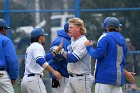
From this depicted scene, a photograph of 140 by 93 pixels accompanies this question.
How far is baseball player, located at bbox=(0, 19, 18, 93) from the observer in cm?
1221

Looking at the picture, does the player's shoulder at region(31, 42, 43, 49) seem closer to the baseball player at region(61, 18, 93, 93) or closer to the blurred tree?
the baseball player at region(61, 18, 93, 93)

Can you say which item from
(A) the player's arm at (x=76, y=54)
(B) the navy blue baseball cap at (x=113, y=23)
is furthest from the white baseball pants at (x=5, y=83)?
(B) the navy blue baseball cap at (x=113, y=23)

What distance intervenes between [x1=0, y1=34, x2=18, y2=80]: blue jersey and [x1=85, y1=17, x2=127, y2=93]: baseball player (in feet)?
4.76

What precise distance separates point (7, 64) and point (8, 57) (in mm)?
157

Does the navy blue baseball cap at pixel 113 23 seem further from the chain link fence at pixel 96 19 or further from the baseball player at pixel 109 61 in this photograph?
the chain link fence at pixel 96 19

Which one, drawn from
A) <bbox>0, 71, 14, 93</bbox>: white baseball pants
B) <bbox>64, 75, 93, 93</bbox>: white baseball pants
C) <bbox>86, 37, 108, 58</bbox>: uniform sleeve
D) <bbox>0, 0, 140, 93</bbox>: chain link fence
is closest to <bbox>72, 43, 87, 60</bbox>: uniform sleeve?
<bbox>64, 75, 93, 93</bbox>: white baseball pants

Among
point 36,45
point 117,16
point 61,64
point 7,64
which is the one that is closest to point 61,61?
point 61,64

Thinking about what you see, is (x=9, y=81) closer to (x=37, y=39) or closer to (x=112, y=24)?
(x=37, y=39)

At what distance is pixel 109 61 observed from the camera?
459 inches

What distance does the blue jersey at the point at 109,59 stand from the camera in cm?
1160

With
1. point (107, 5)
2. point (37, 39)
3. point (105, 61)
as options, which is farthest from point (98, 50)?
point (107, 5)

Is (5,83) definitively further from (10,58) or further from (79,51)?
(79,51)

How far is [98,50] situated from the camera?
11.6m

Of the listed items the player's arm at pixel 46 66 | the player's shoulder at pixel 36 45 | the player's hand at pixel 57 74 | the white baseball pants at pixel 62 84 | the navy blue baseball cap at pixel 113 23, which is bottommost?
the white baseball pants at pixel 62 84
